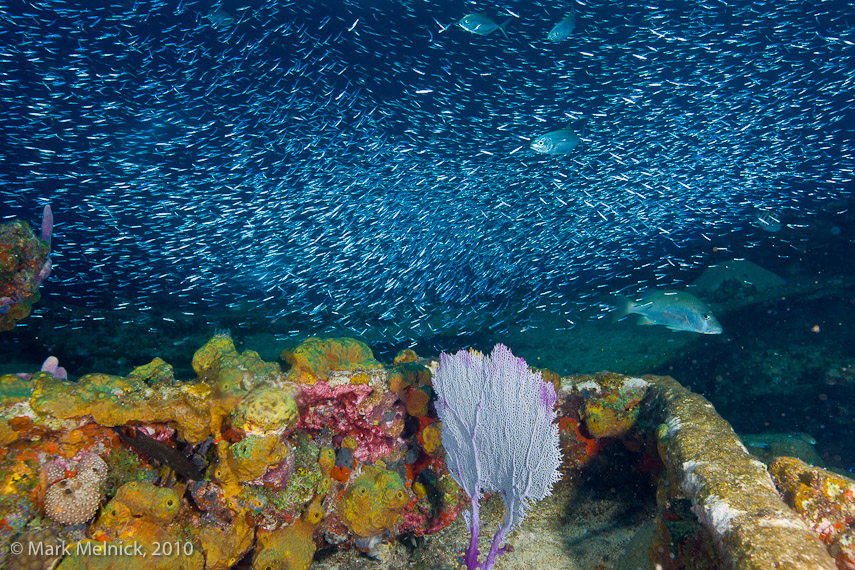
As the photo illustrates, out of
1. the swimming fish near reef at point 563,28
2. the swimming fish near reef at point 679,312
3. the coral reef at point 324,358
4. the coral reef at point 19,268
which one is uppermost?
the swimming fish near reef at point 563,28

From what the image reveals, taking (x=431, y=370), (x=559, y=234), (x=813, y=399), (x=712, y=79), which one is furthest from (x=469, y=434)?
(x=712, y=79)

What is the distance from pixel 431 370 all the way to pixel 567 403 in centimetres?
175

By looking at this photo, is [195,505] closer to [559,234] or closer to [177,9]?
[559,234]

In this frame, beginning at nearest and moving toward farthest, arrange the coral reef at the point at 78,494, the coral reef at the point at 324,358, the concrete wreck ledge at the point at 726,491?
the concrete wreck ledge at the point at 726,491 < the coral reef at the point at 78,494 < the coral reef at the point at 324,358

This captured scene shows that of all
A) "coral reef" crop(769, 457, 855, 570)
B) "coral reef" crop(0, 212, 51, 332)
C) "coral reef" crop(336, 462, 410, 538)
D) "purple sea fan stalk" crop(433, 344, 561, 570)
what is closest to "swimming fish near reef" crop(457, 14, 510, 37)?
"purple sea fan stalk" crop(433, 344, 561, 570)

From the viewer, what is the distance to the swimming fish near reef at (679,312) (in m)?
5.50

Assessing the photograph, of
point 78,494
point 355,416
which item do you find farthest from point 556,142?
point 78,494

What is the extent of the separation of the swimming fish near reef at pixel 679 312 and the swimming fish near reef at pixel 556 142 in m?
2.99

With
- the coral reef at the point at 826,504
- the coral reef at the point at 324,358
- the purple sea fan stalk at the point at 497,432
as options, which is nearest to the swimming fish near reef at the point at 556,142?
the purple sea fan stalk at the point at 497,432

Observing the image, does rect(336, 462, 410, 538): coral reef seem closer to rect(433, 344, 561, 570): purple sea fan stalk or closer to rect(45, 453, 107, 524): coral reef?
rect(433, 344, 561, 570): purple sea fan stalk

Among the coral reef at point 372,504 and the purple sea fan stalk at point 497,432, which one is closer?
the purple sea fan stalk at point 497,432

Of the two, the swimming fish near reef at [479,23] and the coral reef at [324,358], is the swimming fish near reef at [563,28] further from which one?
the coral reef at [324,358]

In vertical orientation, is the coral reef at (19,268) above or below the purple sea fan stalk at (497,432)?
below

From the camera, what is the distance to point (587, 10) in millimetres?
17250
